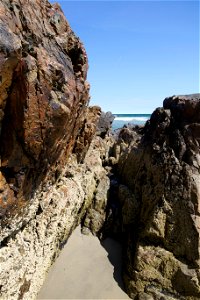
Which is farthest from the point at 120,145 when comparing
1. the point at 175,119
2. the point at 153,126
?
the point at 175,119

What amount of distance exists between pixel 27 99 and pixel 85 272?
17.6ft

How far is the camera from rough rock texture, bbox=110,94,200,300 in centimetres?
705

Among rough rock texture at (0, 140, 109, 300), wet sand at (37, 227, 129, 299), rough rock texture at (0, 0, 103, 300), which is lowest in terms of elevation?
wet sand at (37, 227, 129, 299)

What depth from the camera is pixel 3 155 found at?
395 centimetres

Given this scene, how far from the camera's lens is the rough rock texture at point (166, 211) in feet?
23.1

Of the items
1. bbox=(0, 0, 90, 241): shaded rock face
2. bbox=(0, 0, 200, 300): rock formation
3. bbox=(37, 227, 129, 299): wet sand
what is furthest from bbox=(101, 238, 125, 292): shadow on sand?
bbox=(0, 0, 90, 241): shaded rock face

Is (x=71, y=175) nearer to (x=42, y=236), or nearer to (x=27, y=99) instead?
(x=42, y=236)

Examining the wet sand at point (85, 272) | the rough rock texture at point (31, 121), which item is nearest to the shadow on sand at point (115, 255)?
the wet sand at point (85, 272)

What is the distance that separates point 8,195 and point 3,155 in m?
0.60

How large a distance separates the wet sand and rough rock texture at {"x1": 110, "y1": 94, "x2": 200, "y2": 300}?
1.34 ft

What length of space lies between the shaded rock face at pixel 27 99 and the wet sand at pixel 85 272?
2.73 m

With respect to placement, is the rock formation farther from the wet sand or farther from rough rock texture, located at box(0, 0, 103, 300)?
the wet sand

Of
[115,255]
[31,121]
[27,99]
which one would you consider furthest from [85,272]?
[27,99]

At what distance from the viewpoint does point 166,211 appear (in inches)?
301
